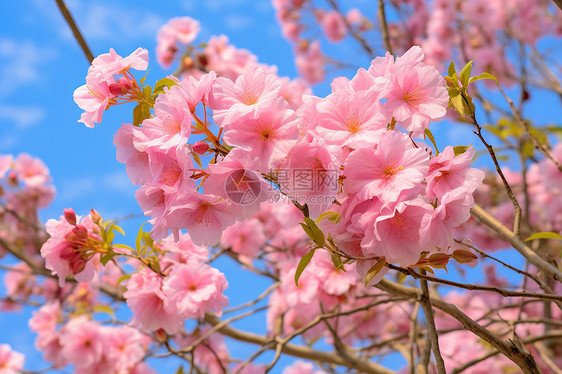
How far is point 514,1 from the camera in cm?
395

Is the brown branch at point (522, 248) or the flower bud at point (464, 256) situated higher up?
the brown branch at point (522, 248)

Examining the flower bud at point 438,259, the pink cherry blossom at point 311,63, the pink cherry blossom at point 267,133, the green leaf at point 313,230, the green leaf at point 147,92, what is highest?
the pink cherry blossom at point 311,63

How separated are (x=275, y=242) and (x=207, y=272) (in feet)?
4.96

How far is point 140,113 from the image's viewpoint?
34.8 inches

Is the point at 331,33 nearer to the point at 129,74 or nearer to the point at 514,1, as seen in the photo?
the point at 514,1

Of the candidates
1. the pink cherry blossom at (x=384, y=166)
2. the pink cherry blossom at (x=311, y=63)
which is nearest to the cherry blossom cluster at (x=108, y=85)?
the pink cherry blossom at (x=384, y=166)

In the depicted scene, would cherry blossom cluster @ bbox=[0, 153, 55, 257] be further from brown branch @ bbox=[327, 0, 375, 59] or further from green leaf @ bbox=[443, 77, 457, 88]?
green leaf @ bbox=[443, 77, 457, 88]

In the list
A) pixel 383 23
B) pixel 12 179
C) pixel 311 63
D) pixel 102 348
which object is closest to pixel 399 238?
pixel 383 23

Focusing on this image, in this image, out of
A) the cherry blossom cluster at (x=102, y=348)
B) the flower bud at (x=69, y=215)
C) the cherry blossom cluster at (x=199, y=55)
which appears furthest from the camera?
the cherry blossom cluster at (x=199, y=55)

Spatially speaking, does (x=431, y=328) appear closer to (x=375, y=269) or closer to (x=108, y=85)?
(x=375, y=269)

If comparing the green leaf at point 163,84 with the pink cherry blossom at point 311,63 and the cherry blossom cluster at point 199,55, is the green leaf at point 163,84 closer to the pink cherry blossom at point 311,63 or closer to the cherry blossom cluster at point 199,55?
the cherry blossom cluster at point 199,55

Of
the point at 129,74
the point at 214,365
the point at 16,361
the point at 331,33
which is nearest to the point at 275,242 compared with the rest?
the point at 214,365

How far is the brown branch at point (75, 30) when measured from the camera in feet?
4.15

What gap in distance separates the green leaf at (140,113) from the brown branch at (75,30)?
0.46 meters
